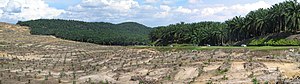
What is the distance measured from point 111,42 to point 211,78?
134370mm

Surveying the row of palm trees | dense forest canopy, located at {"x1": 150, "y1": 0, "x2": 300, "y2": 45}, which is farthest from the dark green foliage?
the row of palm trees

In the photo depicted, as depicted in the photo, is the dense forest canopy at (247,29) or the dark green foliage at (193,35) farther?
the dark green foliage at (193,35)

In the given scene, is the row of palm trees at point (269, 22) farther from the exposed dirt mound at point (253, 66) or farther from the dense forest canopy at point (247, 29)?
the exposed dirt mound at point (253, 66)

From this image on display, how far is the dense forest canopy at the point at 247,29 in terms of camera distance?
6919 centimetres

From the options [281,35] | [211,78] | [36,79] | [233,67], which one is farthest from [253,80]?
[281,35]

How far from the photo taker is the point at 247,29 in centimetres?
8875

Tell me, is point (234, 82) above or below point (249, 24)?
below

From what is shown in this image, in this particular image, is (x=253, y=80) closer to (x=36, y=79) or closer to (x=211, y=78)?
(x=211, y=78)

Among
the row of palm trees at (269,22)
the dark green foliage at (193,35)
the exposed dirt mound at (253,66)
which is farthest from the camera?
the dark green foliage at (193,35)

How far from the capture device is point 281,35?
70.5 metres

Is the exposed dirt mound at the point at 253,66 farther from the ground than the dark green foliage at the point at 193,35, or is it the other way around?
the dark green foliage at the point at 193,35

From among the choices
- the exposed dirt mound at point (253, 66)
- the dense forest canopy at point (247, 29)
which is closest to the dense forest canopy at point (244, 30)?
the dense forest canopy at point (247, 29)

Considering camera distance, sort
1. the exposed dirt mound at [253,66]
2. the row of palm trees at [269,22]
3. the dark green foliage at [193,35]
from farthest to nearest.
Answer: the dark green foliage at [193,35] < the row of palm trees at [269,22] < the exposed dirt mound at [253,66]

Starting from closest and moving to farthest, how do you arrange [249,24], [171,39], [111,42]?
[249,24]
[171,39]
[111,42]
